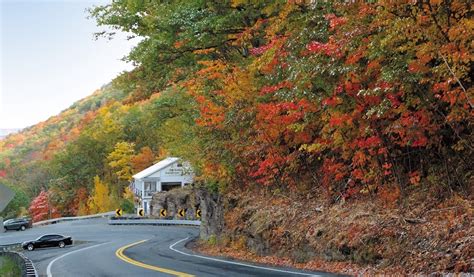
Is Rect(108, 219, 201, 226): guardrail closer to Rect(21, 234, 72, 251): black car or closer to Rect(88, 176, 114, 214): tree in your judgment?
Rect(21, 234, 72, 251): black car

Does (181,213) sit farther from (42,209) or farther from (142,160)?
(42,209)

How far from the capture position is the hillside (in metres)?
10.8

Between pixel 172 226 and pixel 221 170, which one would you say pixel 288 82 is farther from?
pixel 172 226

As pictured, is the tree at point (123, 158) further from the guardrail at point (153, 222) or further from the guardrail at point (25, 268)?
the guardrail at point (25, 268)

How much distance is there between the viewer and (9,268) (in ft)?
62.6

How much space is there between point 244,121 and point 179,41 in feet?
19.5

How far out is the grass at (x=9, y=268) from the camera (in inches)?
691

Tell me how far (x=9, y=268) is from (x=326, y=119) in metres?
13.4

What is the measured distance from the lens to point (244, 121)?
19.2 metres

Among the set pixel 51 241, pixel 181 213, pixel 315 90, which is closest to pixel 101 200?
pixel 181 213

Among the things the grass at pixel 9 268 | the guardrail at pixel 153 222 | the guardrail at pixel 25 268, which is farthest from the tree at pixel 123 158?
the grass at pixel 9 268

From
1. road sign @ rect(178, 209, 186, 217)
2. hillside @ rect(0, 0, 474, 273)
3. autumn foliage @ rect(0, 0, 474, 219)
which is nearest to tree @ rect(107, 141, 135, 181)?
road sign @ rect(178, 209, 186, 217)

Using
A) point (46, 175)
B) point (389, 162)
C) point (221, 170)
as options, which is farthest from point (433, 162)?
point (46, 175)

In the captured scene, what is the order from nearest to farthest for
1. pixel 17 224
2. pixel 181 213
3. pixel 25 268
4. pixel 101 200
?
pixel 25 268, pixel 181 213, pixel 17 224, pixel 101 200
